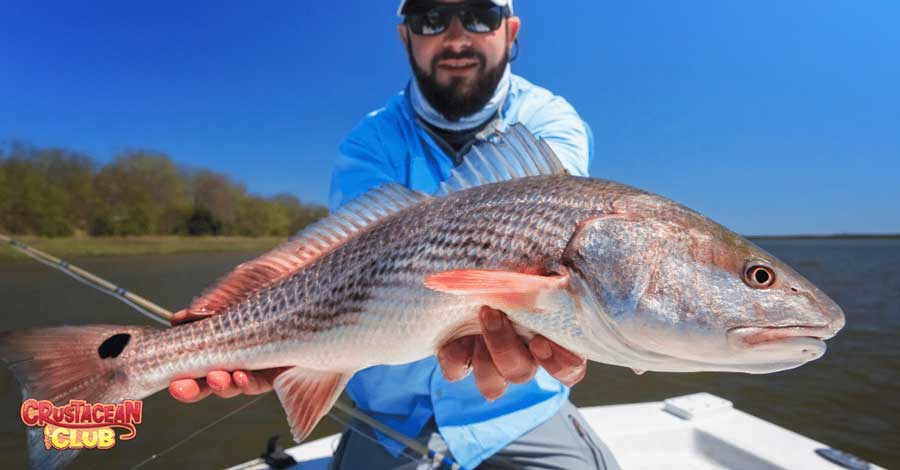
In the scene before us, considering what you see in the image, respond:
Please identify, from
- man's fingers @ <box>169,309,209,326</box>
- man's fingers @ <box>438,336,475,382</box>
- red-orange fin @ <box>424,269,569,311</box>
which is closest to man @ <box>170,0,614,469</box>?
man's fingers @ <box>438,336,475,382</box>

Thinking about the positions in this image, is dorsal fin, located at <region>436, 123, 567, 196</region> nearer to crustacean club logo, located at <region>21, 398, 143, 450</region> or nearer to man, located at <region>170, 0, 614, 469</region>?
man, located at <region>170, 0, 614, 469</region>

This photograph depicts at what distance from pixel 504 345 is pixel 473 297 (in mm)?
239

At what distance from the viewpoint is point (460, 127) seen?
386 cm

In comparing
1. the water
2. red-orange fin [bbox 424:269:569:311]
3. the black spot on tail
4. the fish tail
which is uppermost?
red-orange fin [bbox 424:269:569:311]

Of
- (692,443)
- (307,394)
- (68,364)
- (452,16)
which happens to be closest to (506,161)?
(307,394)

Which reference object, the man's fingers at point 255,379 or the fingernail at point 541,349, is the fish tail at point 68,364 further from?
the fingernail at point 541,349

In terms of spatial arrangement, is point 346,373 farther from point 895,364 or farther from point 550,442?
point 895,364

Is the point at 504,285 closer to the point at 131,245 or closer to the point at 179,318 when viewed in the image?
the point at 179,318

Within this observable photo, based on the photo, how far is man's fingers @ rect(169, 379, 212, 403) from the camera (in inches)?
90.7

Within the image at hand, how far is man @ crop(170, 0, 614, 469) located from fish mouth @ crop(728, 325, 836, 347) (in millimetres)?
754

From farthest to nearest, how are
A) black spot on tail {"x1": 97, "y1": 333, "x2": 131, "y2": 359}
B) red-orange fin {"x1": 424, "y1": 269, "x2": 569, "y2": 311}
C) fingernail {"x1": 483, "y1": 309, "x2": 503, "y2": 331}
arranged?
black spot on tail {"x1": 97, "y1": 333, "x2": 131, "y2": 359} → fingernail {"x1": 483, "y1": 309, "x2": 503, "y2": 331} → red-orange fin {"x1": 424, "y1": 269, "x2": 569, "y2": 311}

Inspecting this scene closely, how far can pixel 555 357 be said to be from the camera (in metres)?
2.07

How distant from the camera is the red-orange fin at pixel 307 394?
93.2 inches

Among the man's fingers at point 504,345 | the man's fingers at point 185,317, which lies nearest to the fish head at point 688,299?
the man's fingers at point 504,345
